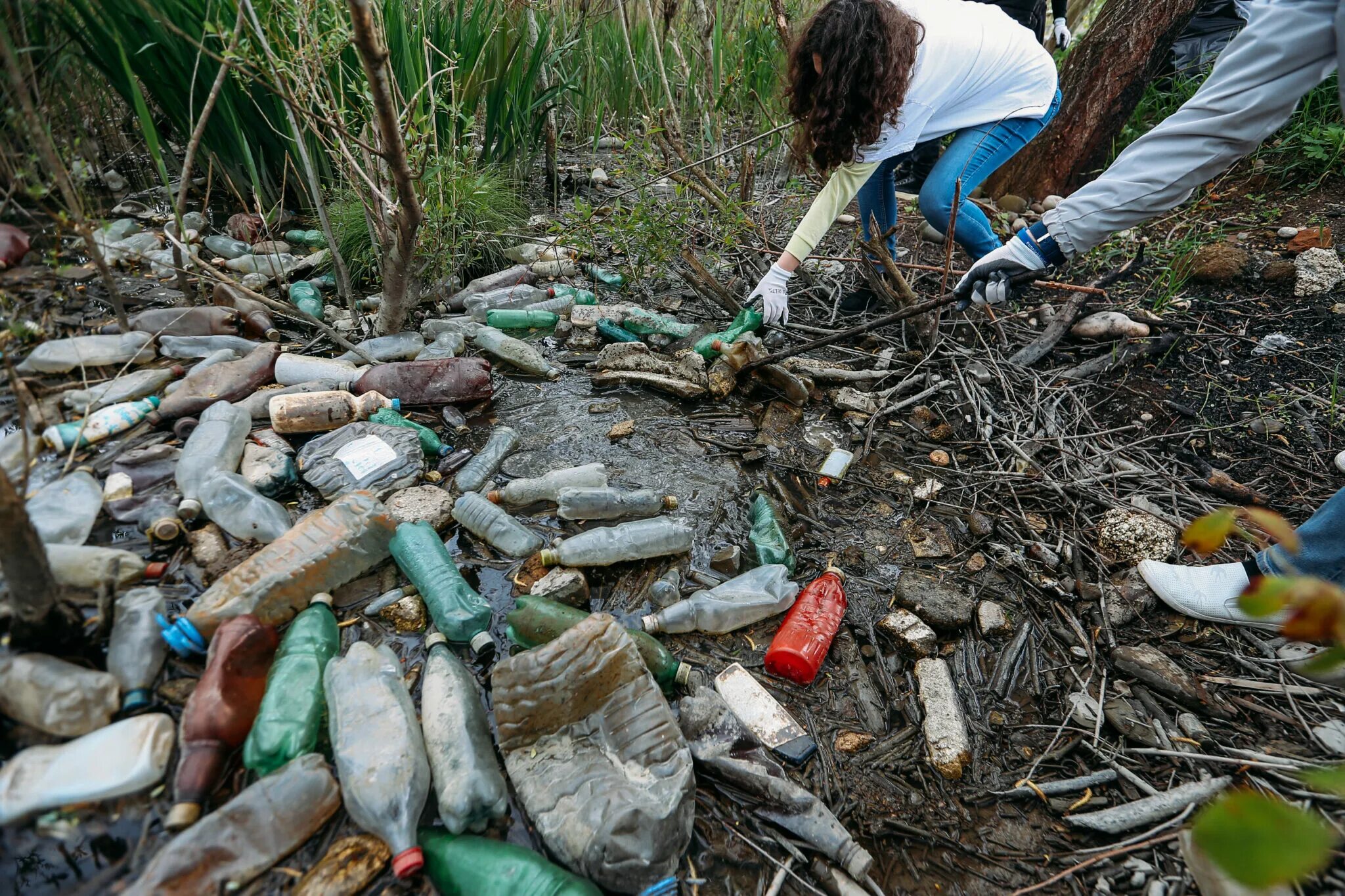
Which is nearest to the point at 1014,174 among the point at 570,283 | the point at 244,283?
the point at 570,283

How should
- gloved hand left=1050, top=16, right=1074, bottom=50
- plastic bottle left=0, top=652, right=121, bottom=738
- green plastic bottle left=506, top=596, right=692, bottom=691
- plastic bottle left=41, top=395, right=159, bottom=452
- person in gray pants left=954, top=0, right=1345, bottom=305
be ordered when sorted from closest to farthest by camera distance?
plastic bottle left=0, top=652, right=121, bottom=738, person in gray pants left=954, top=0, right=1345, bottom=305, green plastic bottle left=506, top=596, right=692, bottom=691, plastic bottle left=41, top=395, right=159, bottom=452, gloved hand left=1050, top=16, right=1074, bottom=50

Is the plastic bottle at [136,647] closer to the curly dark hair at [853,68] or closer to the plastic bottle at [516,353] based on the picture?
the plastic bottle at [516,353]

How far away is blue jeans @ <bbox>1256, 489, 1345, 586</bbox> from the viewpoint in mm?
1668

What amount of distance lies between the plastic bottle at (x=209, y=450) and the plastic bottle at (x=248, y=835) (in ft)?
3.10

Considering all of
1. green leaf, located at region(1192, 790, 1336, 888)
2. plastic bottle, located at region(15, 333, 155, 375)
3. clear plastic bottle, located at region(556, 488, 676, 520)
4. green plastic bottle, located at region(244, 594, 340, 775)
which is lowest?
clear plastic bottle, located at region(556, 488, 676, 520)

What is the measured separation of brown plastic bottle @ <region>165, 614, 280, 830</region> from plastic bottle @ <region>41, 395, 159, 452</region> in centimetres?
95

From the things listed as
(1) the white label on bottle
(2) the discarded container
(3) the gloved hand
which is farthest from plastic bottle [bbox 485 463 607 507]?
(3) the gloved hand

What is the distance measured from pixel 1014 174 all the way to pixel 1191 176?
282 cm

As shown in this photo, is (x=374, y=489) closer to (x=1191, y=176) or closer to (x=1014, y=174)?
(x=1191, y=176)

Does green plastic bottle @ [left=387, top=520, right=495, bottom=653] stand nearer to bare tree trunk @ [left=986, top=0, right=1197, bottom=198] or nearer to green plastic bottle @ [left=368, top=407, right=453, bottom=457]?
green plastic bottle @ [left=368, top=407, right=453, bottom=457]

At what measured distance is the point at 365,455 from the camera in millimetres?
2158

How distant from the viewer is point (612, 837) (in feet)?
4.29

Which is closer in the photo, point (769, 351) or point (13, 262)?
point (13, 262)

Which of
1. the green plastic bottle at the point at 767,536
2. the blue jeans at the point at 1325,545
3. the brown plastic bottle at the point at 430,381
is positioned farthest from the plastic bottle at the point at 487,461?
the blue jeans at the point at 1325,545
